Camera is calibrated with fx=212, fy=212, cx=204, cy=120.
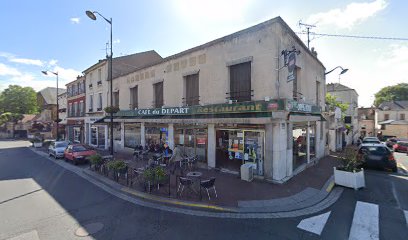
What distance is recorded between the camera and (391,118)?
44.0 metres

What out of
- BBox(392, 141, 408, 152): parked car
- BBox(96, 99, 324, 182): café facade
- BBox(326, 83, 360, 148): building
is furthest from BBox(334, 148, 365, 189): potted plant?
BBox(392, 141, 408, 152): parked car

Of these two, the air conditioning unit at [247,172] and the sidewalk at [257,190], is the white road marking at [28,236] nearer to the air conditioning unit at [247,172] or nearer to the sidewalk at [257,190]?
the sidewalk at [257,190]

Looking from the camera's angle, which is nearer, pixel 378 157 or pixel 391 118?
pixel 378 157

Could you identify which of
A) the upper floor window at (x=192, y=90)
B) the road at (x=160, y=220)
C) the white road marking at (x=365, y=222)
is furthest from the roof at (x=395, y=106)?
the white road marking at (x=365, y=222)

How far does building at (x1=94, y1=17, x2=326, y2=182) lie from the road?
321 cm

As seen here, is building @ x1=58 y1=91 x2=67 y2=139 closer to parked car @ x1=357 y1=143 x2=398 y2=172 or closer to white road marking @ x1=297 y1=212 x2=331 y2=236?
white road marking @ x1=297 y1=212 x2=331 y2=236

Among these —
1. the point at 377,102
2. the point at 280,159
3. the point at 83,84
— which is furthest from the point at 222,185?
the point at 377,102

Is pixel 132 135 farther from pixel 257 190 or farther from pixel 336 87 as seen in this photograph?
pixel 336 87

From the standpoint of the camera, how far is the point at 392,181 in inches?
377

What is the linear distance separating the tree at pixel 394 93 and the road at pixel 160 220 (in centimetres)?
6424

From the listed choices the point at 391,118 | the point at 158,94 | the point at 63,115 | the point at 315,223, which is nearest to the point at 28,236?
the point at 315,223

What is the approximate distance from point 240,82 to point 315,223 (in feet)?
22.0

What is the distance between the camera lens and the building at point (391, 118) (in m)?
38.0

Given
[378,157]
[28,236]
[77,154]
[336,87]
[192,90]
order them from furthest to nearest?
[336,87]
[77,154]
[192,90]
[378,157]
[28,236]
